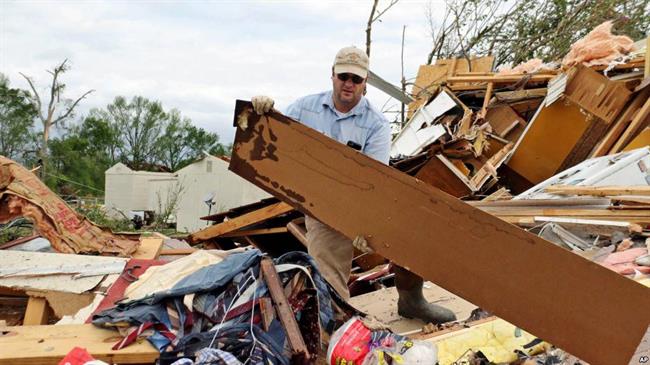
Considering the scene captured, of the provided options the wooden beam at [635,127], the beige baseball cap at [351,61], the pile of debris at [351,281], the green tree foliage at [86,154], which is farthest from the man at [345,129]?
the green tree foliage at [86,154]

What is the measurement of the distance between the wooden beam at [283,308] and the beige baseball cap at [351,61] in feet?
3.37

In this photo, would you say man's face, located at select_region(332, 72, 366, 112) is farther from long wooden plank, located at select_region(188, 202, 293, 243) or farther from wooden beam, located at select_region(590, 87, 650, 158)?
wooden beam, located at select_region(590, 87, 650, 158)

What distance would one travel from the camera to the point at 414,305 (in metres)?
2.94

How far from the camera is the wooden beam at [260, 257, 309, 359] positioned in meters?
1.78

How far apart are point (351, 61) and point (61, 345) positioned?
5.75 feet

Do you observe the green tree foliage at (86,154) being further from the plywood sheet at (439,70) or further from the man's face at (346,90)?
the man's face at (346,90)

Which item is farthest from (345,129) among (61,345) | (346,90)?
(61,345)

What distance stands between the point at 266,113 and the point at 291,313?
2.58 ft

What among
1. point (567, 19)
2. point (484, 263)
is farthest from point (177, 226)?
point (484, 263)

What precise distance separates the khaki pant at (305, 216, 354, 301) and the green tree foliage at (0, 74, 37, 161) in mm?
33560

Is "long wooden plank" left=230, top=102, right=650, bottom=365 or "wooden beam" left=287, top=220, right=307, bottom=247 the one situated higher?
"long wooden plank" left=230, top=102, right=650, bottom=365

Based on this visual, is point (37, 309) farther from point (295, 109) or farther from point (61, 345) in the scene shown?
point (295, 109)

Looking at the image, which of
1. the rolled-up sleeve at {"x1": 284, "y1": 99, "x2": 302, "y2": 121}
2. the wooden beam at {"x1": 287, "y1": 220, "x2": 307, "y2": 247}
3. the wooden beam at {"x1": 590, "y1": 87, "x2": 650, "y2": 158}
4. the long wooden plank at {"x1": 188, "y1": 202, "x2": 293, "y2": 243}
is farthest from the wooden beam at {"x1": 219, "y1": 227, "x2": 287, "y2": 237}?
the wooden beam at {"x1": 590, "y1": 87, "x2": 650, "y2": 158}

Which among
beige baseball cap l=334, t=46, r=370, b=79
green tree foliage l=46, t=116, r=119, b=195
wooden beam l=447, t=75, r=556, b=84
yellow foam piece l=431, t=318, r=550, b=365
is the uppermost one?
wooden beam l=447, t=75, r=556, b=84
